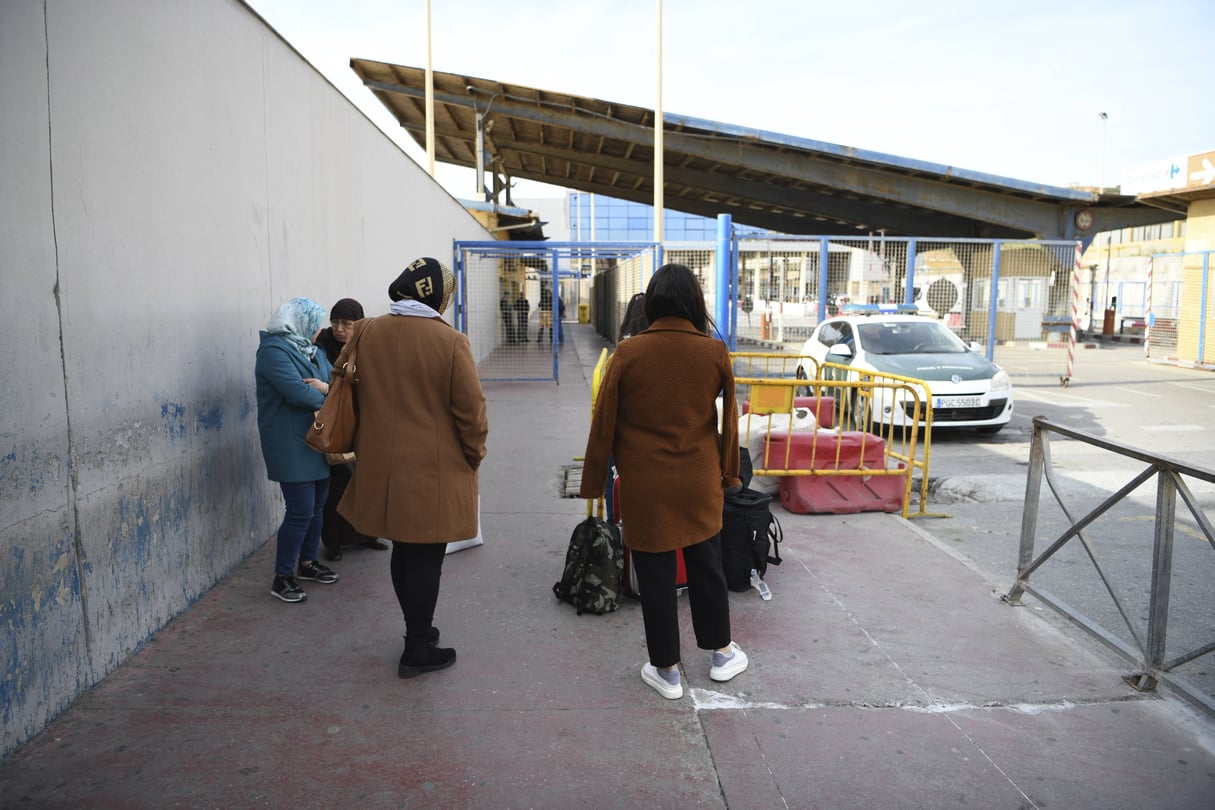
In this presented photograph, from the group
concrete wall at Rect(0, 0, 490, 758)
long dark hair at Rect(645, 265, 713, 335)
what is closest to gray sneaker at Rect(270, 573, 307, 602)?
concrete wall at Rect(0, 0, 490, 758)

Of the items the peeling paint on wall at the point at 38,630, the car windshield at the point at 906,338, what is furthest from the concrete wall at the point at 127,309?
the car windshield at the point at 906,338

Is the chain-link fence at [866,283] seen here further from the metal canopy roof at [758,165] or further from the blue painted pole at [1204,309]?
the metal canopy roof at [758,165]

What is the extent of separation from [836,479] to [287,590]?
4.22 metres

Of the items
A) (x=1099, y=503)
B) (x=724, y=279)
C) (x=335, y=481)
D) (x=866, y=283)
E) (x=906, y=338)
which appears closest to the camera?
(x=335, y=481)

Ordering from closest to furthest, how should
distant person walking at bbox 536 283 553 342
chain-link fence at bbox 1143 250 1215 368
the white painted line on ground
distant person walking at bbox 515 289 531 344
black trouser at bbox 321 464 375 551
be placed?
black trouser at bbox 321 464 375 551 → the white painted line on ground → chain-link fence at bbox 1143 250 1215 368 → distant person walking at bbox 515 289 531 344 → distant person walking at bbox 536 283 553 342

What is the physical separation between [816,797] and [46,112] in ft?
11.9

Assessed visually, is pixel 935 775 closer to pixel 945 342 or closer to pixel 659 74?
pixel 945 342

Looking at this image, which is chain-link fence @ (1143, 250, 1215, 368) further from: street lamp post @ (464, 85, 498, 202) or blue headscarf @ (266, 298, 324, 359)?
blue headscarf @ (266, 298, 324, 359)

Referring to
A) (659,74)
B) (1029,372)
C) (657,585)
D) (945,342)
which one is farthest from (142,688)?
(659,74)

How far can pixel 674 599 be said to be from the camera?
3.38 meters

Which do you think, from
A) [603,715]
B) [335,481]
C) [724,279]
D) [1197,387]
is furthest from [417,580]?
[1197,387]

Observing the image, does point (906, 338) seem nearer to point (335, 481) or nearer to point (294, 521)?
point (335, 481)

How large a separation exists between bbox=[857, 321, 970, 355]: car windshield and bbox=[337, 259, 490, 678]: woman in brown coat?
8196 mm

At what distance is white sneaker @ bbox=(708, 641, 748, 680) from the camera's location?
3.50m
